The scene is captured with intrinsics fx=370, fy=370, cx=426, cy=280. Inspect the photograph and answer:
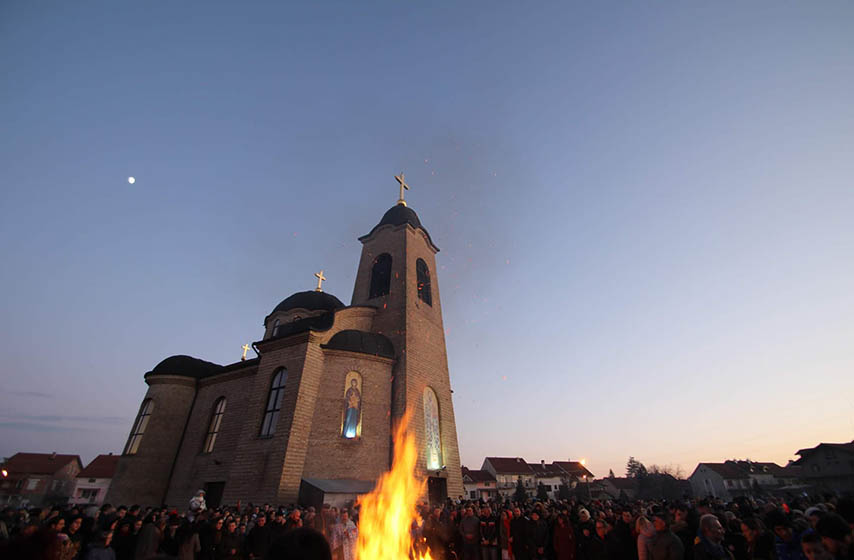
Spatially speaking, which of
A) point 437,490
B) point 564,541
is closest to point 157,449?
point 437,490

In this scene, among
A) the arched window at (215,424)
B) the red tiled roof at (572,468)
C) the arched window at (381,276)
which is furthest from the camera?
the red tiled roof at (572,468)

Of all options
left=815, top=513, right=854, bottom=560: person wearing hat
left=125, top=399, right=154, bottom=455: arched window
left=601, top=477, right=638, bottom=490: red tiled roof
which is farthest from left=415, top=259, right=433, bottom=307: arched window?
left=601, top=477, right=638, bottom=490: red tiled roof

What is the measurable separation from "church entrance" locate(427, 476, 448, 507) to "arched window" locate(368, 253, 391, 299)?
10.7 m

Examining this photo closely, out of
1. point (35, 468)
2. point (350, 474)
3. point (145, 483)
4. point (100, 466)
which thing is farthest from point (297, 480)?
point (35, 468)

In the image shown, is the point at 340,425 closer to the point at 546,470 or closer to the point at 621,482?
the point at 546,470

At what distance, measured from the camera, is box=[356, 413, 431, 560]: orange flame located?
12.3 m

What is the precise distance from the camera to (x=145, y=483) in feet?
65.3

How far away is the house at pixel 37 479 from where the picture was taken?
148ft

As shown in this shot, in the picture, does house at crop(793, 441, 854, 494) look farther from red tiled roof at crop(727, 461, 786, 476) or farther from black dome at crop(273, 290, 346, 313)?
black dome at crop(273, 290, 346, 313)

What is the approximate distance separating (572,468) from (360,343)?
63.4m

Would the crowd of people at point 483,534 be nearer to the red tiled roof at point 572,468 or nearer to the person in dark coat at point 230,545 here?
the person in dark coat at point 230,545

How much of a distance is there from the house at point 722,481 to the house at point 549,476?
61.6ft

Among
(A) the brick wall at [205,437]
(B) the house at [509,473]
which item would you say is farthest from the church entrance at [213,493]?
(B) the house at [509,473]

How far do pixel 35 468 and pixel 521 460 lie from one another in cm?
6774
